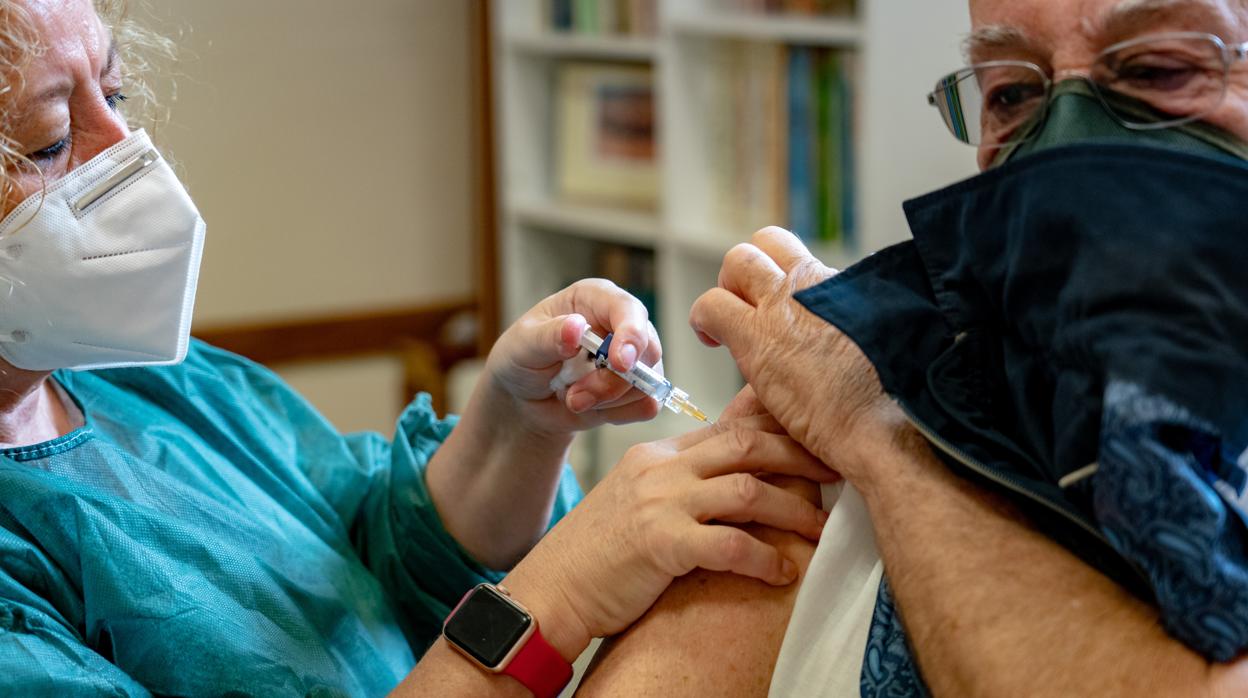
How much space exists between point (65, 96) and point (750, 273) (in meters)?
0.68

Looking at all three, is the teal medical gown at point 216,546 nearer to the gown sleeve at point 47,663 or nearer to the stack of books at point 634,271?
the gown sleeve at point 47,663

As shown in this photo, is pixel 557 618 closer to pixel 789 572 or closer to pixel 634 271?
pixel 789 572

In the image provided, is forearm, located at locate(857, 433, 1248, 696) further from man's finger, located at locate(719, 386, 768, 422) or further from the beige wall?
the beige wall

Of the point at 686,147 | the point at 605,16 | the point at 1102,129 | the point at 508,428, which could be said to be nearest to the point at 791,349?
the point at 1102,129

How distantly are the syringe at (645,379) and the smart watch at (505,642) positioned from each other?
24 cm

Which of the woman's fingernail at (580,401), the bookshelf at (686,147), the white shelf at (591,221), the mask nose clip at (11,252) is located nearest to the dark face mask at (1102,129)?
the woman's fingernail at (580,401)

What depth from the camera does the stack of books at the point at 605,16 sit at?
312 cm

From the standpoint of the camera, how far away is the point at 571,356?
1.29 m

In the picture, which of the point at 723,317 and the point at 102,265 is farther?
the point at 102,265

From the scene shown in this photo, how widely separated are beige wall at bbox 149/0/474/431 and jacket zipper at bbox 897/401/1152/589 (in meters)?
2.62

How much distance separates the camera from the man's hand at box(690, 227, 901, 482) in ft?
3.39

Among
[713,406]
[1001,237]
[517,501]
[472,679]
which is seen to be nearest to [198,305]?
[713,406]

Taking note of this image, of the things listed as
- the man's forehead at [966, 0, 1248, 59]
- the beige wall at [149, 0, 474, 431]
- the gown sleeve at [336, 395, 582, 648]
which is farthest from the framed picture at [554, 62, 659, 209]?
the man's forehead at [966, 0, 1248, 59]

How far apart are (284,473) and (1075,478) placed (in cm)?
96
